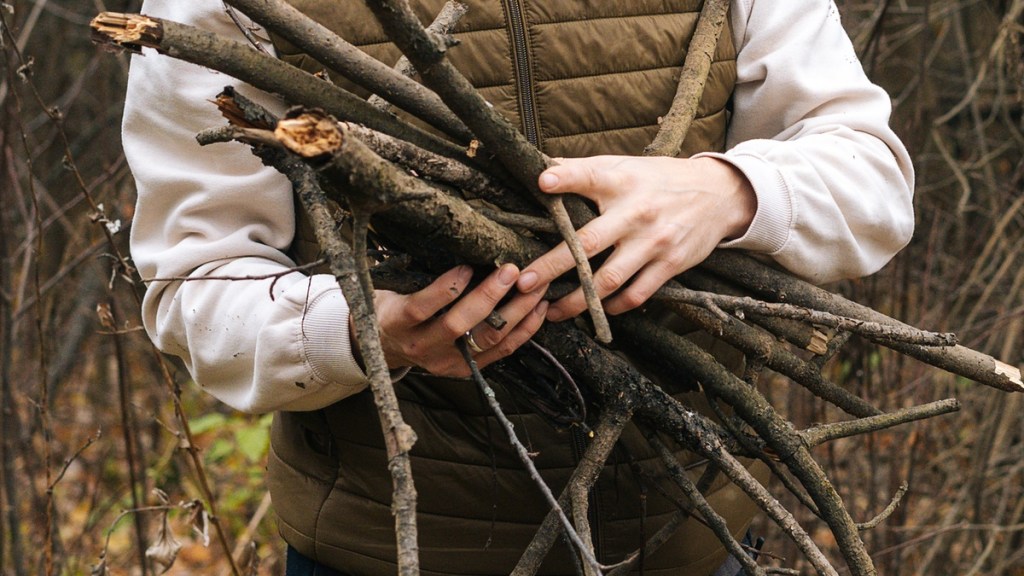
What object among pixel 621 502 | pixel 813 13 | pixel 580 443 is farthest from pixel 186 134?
pixel 813 13

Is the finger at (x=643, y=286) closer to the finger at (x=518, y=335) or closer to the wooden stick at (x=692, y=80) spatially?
the finger at (x=518, y=335)

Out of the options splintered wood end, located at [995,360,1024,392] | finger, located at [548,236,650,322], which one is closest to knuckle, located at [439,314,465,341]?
finger, located at [548,236,650,322]

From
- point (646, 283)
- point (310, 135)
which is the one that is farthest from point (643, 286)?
point (310, 135)

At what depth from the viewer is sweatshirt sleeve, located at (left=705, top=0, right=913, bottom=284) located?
1.27 m

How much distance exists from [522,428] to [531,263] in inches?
13.8

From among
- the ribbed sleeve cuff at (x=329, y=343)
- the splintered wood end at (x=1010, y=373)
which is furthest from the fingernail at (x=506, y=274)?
the splintered wood end at (x=1010, y=373)

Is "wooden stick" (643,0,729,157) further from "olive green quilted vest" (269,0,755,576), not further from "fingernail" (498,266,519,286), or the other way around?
"fingernail" (498,266,519,286)

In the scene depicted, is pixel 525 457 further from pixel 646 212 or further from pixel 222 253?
pixel 222 253

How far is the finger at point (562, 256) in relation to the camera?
3.59 ft

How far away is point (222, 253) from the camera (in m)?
1.29

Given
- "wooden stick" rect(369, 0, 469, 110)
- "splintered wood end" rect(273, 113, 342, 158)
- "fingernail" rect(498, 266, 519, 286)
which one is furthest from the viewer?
"wooden stick" rect(369, 0, 469, 110)

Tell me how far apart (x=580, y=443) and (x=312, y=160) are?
28.5 inches

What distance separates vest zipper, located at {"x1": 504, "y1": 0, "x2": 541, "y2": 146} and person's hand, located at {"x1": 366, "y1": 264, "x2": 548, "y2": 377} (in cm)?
32

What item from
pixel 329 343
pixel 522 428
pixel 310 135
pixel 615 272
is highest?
pixel 310 135
